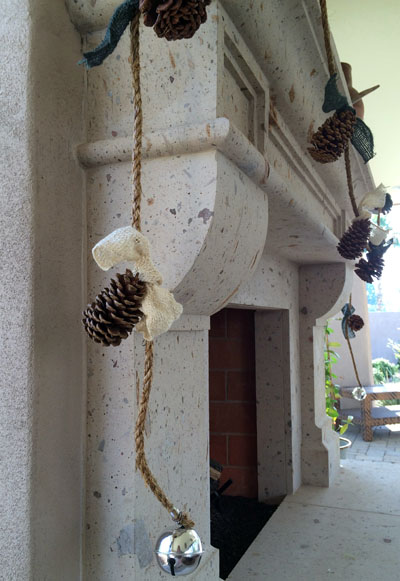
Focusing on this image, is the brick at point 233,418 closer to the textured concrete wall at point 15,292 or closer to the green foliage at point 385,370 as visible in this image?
the textured concrete wall at point 15,292

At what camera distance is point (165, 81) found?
71 centimetres

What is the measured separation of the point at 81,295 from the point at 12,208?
169mm

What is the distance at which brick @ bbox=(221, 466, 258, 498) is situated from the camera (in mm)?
1977

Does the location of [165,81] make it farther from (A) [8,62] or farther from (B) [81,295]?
(B) [81,295]

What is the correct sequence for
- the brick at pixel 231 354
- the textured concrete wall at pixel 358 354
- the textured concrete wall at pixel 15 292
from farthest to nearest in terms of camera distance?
the textured concrete wall at pixel 358 354 → the brick at pixel 231 354 → the textured concrete wall at pixel 15 292

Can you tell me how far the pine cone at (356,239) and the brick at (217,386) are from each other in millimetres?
910

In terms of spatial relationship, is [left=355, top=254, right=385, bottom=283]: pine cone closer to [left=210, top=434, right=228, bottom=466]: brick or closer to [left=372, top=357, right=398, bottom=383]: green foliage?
[left=210, top=434, right=228, bottom=466]: brick

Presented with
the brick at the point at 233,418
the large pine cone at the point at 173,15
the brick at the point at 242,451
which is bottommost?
the brick at the point at 242,451

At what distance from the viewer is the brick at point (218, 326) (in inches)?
79.0

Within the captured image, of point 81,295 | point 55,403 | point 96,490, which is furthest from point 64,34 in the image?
point 96,490

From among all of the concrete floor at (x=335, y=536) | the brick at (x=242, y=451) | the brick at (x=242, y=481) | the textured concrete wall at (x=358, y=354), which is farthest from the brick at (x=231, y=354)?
the textured concrete wall at (x=358, y=354)

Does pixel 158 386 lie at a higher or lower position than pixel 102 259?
lower

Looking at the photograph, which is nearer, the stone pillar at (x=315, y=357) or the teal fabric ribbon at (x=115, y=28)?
the teal fabric ribbon at (x=115, y=28)

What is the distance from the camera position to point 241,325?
2.02 meters
